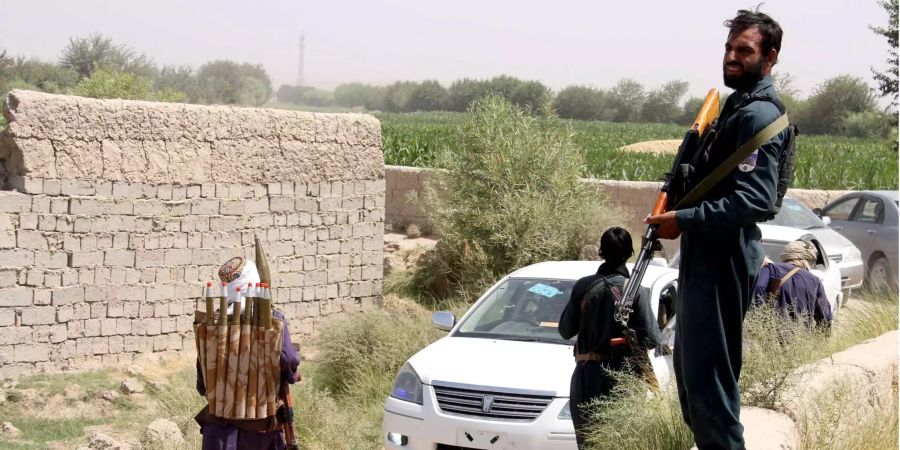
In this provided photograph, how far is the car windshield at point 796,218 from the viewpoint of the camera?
14.9 meters

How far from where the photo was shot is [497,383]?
7.34m

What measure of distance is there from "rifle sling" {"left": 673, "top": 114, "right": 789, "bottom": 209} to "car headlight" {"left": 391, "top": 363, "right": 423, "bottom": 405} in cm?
378

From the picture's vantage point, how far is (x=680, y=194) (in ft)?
14.1

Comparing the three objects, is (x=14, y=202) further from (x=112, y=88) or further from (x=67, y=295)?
(x=112, y=88)

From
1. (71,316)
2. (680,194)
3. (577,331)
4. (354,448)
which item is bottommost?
(354,448)

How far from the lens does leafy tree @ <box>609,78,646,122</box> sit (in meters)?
101

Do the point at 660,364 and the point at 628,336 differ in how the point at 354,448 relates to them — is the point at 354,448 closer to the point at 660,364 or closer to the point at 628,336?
the point at 660,364

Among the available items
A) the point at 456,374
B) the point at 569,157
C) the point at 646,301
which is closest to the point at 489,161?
the point at 569,157

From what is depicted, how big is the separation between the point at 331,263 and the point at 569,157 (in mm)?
3864

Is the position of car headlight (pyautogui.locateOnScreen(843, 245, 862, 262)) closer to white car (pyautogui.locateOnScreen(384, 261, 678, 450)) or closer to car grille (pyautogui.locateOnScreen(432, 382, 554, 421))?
white car (pyautogui.locateOnScreen(384, 261, 678, 450))

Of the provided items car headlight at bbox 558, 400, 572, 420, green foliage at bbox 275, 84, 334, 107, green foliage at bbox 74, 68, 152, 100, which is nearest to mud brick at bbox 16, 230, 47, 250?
car headlight at bbox 558, 400, 572, 420

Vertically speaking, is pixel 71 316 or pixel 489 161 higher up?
pixel 489 161

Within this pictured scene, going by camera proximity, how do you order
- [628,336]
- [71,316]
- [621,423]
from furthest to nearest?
1. [71,316]
2. [628,336]
3. [621,423]

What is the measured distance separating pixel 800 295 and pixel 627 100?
96.3m
